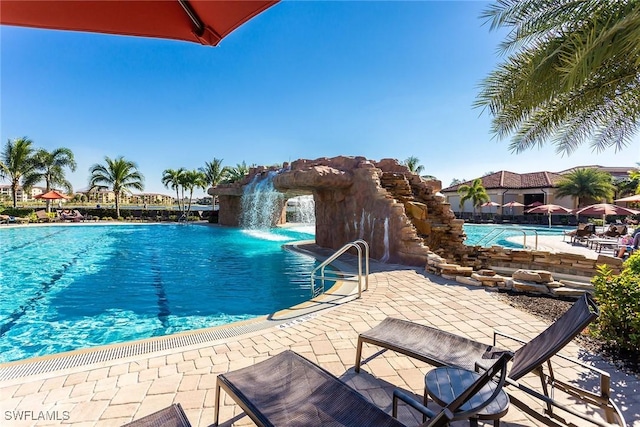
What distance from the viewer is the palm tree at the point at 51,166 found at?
3162 cm

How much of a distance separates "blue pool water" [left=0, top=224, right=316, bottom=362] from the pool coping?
1320 millimetres

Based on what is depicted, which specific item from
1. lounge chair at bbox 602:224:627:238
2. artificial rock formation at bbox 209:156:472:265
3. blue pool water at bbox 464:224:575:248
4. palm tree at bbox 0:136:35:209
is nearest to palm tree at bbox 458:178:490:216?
blue pool water at bbox 464:224:575:248

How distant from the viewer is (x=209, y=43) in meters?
2.43

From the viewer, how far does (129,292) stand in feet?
25.5

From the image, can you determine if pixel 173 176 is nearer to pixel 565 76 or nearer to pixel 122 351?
pixel 122 351

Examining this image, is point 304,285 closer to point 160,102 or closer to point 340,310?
point 340,310

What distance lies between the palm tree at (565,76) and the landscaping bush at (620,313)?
258cm

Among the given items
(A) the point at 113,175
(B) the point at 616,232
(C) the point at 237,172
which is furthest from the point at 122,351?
(A) the point at 113,175

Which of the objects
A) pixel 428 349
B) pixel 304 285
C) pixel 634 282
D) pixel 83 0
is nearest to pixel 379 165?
pixel 304 285

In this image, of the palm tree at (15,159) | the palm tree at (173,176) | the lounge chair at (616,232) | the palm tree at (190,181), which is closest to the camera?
the lounge chair at (616,232)

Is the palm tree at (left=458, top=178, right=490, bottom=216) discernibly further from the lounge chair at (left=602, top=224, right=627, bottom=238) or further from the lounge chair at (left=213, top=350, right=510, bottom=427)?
the lounge chair at (left=213, top=350, right=510, bottom=427)

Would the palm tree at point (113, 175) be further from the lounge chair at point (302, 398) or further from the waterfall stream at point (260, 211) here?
the lounge chair at point (302, 398)

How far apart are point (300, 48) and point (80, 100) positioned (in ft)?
55.2

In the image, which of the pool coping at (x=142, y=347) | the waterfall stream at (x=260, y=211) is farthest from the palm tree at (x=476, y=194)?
the pool coping at (x=142, y=347)
